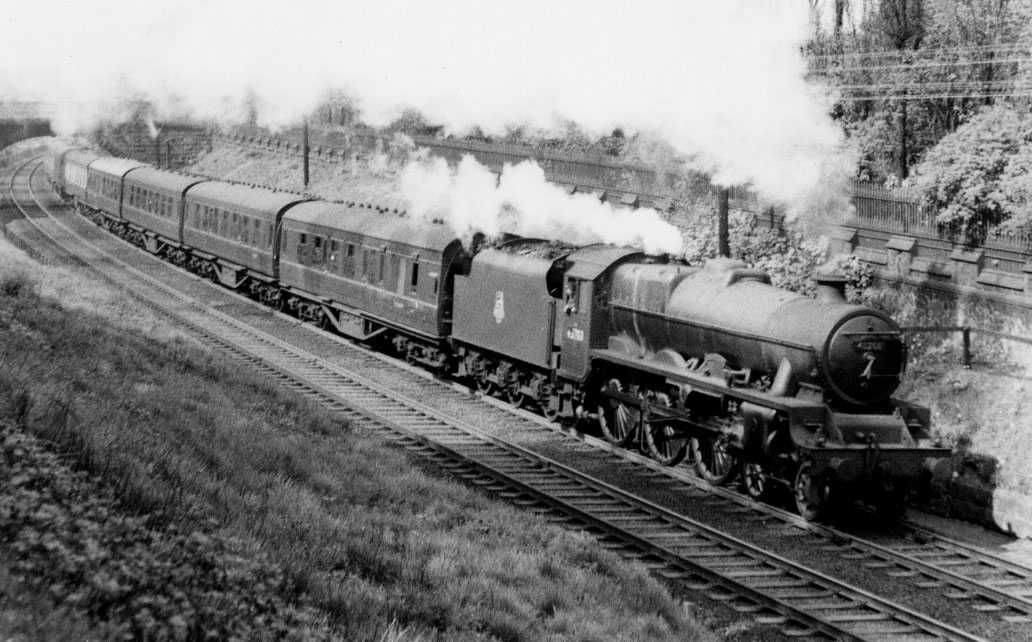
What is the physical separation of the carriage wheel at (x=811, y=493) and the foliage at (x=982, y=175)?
10.2 m

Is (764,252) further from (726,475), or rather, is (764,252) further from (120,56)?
(120,56)

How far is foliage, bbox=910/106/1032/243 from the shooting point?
20.1 metres

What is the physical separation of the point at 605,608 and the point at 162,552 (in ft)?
12.4

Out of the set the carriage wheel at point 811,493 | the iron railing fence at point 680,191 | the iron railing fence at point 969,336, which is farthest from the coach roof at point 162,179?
the carriage wheel at point 811,493

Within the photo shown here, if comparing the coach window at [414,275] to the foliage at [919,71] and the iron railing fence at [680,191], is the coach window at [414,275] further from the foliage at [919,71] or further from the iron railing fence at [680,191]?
the foliage at [919,71]

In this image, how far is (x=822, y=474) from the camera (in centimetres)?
1213

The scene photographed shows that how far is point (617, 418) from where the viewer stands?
628 inches

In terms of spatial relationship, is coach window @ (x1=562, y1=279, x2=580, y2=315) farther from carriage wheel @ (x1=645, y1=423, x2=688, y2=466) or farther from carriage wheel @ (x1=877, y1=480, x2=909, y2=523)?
carriage wheel @ (x1=877, y1=480, x2=909, y2=523)

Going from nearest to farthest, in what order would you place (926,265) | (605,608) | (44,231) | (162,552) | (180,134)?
(162,552)
(605,608)
(926,265)
(44,231)
(180,134)

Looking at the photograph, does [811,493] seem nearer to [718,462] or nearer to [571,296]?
[718,462]

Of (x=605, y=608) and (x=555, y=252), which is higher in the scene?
(x=555, y=252)

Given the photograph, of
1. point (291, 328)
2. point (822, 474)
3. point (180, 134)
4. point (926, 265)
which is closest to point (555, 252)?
point (822, 474)

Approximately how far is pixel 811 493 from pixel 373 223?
1261 cm

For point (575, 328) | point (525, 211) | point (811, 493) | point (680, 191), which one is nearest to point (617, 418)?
point (575, 328)
